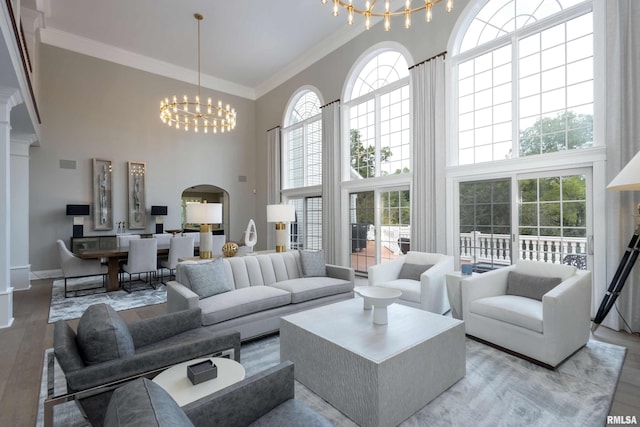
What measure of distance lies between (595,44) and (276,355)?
4829mm

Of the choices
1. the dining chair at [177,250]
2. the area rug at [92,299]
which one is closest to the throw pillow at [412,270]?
the area rug at [92,299]

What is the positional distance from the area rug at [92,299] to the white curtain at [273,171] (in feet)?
10.8

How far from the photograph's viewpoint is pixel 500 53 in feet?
15.0

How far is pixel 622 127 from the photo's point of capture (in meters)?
3.40

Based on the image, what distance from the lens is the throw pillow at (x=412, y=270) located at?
14.0 feet

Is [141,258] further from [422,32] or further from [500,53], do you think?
[500,53]

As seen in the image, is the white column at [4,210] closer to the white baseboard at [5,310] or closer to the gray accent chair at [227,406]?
the white baseboard at [5,310]

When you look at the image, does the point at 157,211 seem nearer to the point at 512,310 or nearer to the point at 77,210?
the point at 77,210

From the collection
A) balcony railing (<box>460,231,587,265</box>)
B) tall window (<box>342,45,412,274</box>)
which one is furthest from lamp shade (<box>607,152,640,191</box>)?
tall window (<box>342,45,412,274</box>)

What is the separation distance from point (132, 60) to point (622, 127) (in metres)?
9.21

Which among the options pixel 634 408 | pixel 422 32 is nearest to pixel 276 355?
pixel 634 408

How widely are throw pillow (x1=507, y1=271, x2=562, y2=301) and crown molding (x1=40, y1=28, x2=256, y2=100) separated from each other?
8551 mm

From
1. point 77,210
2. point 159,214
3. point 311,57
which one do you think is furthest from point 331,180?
point 77,210
